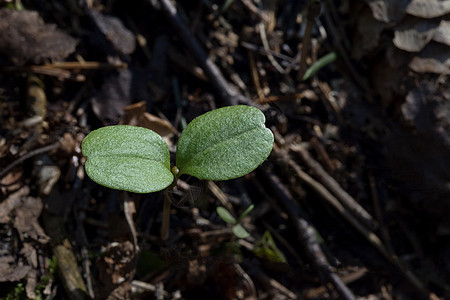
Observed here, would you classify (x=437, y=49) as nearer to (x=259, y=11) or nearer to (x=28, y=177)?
(x=259, y=11)

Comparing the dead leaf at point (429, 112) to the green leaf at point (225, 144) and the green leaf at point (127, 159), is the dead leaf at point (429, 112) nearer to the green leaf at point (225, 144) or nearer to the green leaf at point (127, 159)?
the green leaf at point (225, 144)

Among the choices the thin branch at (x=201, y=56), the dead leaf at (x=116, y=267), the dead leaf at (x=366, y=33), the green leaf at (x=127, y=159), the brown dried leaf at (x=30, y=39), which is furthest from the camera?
the dead leaf at (x=366, y=33)

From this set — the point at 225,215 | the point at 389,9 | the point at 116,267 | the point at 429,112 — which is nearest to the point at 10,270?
the point at 116,267

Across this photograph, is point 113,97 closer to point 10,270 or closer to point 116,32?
point 116,32

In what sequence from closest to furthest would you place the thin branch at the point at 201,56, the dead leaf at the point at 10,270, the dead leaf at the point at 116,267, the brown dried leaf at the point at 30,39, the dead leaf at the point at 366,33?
the dead leaf at the point at 10,270 < the dead leaf at the point at 116,267 < the brown dried leaf at the point at 30,39 < the thin branch at the point at 201,56 < the dead leaf at the point at 366,33

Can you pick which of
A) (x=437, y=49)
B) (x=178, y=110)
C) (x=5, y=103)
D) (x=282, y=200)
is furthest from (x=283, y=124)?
(x=5, y=103)

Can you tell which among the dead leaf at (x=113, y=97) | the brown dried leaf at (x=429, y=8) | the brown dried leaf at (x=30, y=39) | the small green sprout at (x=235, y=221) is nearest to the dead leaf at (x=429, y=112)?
the brown dried leaf at (x=429, y=8)
